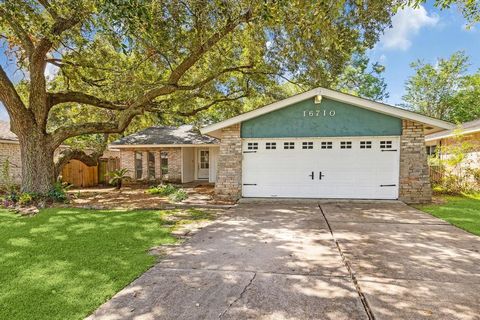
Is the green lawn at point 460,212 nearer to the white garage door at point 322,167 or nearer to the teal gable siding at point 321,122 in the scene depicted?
the white garage door at point 322,167

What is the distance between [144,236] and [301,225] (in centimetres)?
341

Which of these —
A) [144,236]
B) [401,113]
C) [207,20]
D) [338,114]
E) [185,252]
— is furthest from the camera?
[338,114]

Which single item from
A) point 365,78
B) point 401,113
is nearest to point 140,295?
point 401,113

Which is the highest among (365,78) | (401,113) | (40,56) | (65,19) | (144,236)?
(365,78)

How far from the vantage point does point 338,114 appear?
9.31 meters

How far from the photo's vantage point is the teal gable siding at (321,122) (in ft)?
29.9

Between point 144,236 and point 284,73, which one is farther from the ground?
point 284,73

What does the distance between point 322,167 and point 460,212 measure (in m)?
3.90

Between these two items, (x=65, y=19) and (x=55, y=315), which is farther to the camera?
(x=65, y=19)

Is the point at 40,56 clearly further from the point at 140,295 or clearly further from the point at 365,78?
the point at 365,78

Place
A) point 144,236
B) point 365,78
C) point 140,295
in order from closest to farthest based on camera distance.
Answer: point 140,295 < point 144,236 < point 365,78

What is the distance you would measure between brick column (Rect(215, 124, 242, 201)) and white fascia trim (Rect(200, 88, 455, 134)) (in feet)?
1.40

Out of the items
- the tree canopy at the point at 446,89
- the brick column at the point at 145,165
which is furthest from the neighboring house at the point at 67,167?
the tree canopy at the point at 446,89

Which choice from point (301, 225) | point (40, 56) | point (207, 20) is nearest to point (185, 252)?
point (301, 225)
